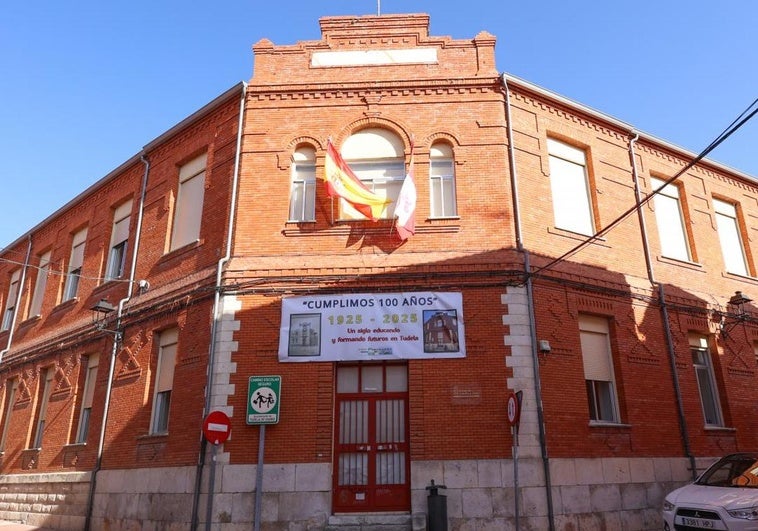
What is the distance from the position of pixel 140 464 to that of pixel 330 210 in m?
6.70

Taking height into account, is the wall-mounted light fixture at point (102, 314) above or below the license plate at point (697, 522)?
above

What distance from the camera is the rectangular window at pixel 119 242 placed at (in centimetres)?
1580

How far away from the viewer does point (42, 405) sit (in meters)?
16.6

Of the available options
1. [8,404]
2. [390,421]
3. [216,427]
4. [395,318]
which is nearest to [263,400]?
[216,427]

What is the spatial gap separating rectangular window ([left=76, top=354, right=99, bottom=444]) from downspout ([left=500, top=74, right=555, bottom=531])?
10.9 meters

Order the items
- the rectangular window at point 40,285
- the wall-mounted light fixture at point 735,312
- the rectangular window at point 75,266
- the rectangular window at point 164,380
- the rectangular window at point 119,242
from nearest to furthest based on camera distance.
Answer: the rectangular window at point 164,380, the wall-mounted light fixture at point 735,312, the rectangular window at point 119,242, the rectangular window at point 75,266, the rectangular window at point 40,285

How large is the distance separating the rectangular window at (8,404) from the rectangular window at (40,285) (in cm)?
226

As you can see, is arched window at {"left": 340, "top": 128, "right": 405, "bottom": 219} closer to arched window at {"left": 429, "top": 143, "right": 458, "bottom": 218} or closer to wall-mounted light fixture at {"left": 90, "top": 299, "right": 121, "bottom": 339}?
arched window at {"left": 429, "top": 143, "right": 458, "bottom": 218}

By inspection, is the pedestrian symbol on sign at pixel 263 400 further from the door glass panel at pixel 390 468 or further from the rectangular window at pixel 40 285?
the rectangular window at pixel 40 285

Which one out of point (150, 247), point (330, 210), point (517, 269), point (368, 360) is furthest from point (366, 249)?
point (150, 247)

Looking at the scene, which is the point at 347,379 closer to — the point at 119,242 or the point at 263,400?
the point at 263,400

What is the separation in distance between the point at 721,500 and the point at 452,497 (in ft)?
13.7

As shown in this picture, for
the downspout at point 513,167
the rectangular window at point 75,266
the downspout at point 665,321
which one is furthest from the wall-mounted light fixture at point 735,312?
the rectangular window at point 75,266

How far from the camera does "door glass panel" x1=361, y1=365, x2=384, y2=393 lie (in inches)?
443
